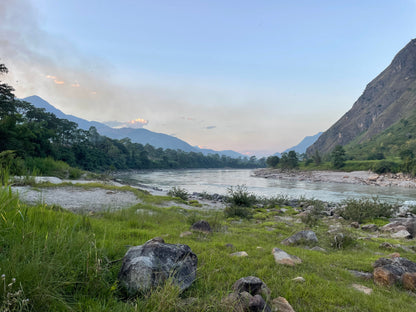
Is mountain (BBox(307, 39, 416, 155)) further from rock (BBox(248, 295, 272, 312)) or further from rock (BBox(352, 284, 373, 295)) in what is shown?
rock (BBox(248, 295, 272, 312))

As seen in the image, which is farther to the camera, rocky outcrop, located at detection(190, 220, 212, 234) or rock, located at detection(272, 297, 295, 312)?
rocky outcrop, located at detection(190, 220, 212, 234)

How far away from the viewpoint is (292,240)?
6.21 m

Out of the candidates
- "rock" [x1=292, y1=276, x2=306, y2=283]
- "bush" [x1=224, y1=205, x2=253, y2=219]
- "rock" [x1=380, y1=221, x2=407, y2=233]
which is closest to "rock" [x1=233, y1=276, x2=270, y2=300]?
"rock" [x1=292, y1=276, x2=306, y2=283]

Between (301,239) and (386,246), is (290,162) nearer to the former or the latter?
(386,246)

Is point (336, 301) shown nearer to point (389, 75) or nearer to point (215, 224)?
point (215, 224)

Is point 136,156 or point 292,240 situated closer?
point 292,240

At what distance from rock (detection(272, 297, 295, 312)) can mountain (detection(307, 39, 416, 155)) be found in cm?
17624

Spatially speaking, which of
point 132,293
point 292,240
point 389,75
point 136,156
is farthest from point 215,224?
point 389,75

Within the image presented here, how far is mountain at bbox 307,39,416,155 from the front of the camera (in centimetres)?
15100

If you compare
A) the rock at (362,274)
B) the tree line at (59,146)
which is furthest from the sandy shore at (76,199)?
the rock at (362,274)

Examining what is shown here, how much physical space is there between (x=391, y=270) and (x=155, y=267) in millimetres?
4007

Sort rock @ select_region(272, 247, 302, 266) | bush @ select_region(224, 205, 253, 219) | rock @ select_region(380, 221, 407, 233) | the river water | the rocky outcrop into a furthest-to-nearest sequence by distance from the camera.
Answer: the river water → bush @ select_region(224, 205, 253, 219) → rock @ select_region(380, 221, 407, 233) → the rocky outcrop → rock @ select_region(272, 247, 302, 266)

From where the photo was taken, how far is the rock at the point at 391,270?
3.62 metres

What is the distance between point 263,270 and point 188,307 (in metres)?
1.88
